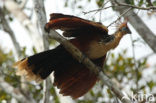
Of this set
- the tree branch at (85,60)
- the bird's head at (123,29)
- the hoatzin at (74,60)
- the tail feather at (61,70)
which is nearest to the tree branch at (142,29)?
the bird's head at (123,29)

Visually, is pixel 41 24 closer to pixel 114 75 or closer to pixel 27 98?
pixel 27 98

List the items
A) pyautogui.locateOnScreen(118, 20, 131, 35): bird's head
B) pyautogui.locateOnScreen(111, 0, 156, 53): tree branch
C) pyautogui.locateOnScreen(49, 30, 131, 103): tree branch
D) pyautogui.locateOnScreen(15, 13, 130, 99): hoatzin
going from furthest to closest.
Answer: pyautogui.locateOnScreen(111, 0, 156, 53): tree branch < pyautogui.locateOnScreen(118, 20, 131, 35): bird's head < pyautogui.locateOnScreen(15, 13, 130, 99): hoatzin < pyautogui.locateOnScreen(49, 30, 131, 103): tree branch

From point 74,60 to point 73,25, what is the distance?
1.89 ft

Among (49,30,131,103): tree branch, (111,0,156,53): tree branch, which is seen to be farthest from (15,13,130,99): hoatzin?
(111,0,156,53): tree branch

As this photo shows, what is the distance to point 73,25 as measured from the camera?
306cm

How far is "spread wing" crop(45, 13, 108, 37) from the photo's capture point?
2.90 m

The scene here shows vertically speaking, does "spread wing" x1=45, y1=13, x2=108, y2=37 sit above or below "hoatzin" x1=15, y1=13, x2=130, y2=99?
above

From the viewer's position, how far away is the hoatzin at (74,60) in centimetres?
331

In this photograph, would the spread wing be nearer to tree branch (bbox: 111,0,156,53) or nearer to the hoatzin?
the hoatzin

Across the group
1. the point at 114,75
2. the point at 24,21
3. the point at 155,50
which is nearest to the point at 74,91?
the point at 155,50

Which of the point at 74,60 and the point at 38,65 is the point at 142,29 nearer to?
the point at 74,60

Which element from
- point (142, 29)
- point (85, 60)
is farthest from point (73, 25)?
point (142, 29)

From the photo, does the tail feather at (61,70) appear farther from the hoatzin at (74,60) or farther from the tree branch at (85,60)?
the tree branch at (85,60)

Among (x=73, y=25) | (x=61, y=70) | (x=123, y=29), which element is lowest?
(x=61, y=70)
